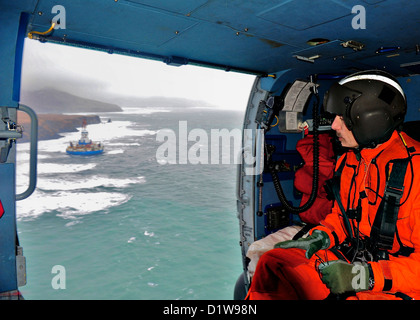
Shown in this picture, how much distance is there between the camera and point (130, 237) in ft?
53.6

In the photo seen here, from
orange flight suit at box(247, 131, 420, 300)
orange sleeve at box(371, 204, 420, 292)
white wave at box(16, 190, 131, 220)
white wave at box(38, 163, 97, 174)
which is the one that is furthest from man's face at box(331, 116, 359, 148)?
white wave at box(38, 163, 97, 174)

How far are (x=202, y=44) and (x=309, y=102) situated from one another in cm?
221

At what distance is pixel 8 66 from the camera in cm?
164

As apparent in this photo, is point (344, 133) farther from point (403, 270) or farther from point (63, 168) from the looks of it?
point (63, 168)

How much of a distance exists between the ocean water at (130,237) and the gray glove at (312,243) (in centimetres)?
483

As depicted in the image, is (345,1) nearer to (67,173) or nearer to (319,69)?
(319,69)

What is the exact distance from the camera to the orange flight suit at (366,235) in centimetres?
146

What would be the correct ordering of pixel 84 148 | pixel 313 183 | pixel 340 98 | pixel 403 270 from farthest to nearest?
pixel 84 148 < pixel 313 183 < pixel 340 98 < pixel 403 270

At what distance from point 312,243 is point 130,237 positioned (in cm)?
1609

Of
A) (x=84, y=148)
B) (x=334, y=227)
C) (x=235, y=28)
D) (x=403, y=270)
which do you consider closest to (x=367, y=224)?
(x=334, y=227)

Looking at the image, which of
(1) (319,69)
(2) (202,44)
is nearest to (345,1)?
(2) (202,44)

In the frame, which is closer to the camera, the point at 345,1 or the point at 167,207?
the point at 345,1

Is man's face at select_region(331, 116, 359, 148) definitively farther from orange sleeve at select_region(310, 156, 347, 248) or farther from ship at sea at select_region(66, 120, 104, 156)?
ship at sea at select_region(66, 120, 104, 156)
